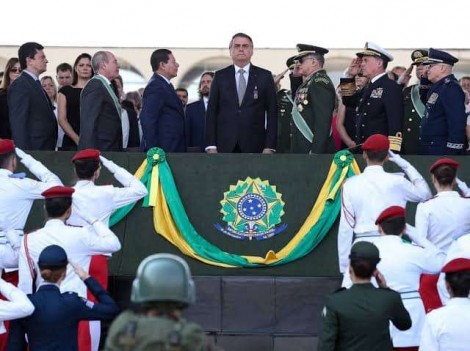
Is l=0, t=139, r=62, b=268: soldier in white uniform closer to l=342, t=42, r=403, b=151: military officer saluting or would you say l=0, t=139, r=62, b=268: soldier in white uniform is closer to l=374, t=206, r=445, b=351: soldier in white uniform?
l=374, t=206, r=445, b=351: soldier in white uniform

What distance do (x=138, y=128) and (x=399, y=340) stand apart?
208 inches

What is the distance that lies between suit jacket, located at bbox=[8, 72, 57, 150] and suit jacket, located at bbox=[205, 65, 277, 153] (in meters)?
1.53

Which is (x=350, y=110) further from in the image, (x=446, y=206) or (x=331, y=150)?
(x=446, y=206)

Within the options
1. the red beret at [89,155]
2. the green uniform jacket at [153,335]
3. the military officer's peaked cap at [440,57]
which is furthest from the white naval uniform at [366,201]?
the green uniform jacket at [153,335]

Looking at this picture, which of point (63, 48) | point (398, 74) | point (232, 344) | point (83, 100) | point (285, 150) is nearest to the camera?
point (232, 344)

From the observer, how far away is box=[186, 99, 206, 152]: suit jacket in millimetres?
14234

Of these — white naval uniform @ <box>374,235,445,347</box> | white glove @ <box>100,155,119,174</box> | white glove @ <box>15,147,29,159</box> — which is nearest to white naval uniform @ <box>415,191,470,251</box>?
white naval uniform @ <box>374,235,445,347</box>

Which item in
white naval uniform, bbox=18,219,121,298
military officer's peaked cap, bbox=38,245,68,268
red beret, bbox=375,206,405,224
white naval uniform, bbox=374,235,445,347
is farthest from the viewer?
white naval uniform, bbox=18,219,121,298

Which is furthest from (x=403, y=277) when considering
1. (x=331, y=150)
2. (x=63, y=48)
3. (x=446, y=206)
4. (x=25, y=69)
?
(x=63, y=48)

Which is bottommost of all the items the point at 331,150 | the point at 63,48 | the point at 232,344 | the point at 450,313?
the point at 232,344

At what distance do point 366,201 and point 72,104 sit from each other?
13.0 ft

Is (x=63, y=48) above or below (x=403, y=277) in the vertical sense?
above

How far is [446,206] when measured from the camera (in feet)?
35.0

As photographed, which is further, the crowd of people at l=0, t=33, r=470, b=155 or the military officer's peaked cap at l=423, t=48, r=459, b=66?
the military officer's peaked cap at l=423, t=48, r=459, b=66
